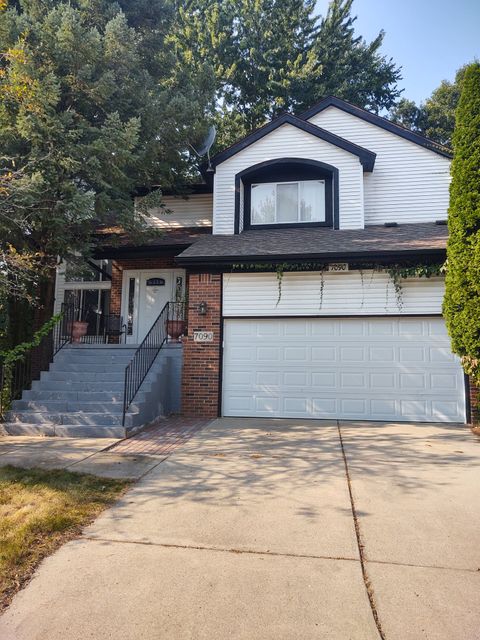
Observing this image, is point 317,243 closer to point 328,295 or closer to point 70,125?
point 328,295

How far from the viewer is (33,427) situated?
737 cm

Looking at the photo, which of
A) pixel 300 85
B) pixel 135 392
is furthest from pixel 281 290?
pixel 300 85

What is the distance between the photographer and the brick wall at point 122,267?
12.1 m

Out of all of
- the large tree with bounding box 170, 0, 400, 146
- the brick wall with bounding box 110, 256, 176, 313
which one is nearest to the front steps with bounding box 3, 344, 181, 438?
the brick wall with bounding box 110, 256, 176, 313

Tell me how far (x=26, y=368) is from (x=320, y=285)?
679 cm

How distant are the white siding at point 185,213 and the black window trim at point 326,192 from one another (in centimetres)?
177

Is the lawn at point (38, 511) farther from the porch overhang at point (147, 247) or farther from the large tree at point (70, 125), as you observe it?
the porch overhang at point (147, 247)

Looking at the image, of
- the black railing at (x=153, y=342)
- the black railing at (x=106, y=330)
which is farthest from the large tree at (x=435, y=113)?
the black railing at (x=106, y=330)

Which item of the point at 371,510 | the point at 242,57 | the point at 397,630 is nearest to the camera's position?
the point at 397,630

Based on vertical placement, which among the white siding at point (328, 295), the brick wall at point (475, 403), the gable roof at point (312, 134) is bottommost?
the brick wall at point (475, 403)

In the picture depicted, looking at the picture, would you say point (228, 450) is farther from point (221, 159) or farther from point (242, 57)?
point (242, 57)

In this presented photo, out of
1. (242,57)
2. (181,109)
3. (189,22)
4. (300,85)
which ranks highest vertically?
(189,22)

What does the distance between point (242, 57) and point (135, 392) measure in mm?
20756

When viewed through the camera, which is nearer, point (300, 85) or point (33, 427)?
point (33, 427)
